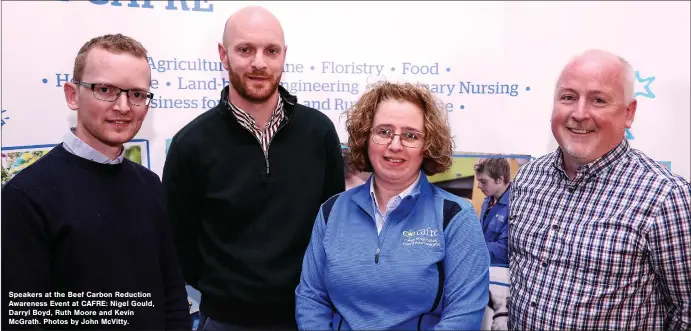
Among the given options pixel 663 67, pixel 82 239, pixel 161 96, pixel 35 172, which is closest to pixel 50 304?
pixel 82 239

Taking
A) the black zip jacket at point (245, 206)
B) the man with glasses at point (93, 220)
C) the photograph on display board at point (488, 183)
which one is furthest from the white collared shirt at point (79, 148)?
the photograph on display board at point (488, 183)

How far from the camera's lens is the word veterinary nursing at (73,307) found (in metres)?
1.53

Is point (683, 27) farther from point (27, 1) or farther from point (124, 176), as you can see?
point (27, 1)

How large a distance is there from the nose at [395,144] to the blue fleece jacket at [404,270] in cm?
17

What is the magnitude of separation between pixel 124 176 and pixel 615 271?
5.63 ft

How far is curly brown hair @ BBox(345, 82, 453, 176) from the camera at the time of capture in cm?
169

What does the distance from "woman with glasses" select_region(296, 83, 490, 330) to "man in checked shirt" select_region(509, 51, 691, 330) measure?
0.89 feet

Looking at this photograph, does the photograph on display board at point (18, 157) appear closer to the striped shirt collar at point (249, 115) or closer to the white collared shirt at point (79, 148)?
the white collared shirt at point (79, 148)

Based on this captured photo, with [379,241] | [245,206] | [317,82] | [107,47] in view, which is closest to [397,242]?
[379,241]

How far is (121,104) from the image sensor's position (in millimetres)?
1644

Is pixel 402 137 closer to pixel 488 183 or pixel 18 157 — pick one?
pixel 488 183

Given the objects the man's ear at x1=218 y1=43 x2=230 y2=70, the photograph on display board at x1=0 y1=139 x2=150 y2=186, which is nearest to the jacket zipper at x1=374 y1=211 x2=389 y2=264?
the man's ear at x1=218 y1=43 x2=230 y2=70

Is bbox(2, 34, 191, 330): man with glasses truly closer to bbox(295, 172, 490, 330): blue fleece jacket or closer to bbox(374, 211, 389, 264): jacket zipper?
bbox(295, 172, 490, 330): blue fleece jacket

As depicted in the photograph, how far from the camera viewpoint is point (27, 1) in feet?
6.77
